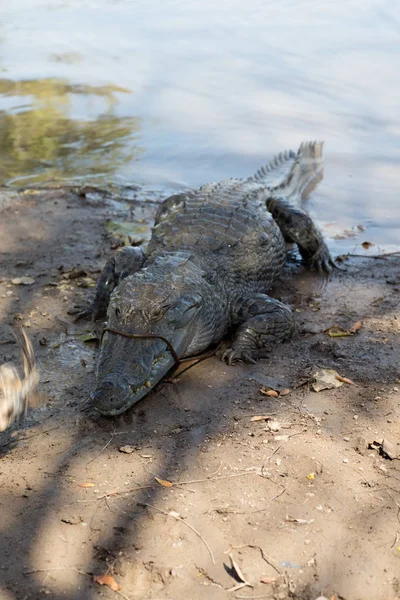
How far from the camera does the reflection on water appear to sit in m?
8.40

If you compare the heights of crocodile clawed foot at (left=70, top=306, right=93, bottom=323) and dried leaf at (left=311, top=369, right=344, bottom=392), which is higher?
dried leaf at (left=311, top=369, right=344, bottom=392)

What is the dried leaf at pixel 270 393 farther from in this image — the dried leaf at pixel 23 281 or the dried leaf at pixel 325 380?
the dried leaf at pixel 23 281

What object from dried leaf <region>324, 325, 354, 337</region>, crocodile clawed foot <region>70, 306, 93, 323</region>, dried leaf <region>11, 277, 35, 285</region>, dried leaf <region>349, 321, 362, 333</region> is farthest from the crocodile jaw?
dried leaf <region>11, 277, 35, 285</region>

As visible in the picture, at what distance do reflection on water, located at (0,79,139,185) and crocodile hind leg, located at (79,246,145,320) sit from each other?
3.46 m

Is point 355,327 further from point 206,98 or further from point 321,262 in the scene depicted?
point 206,98

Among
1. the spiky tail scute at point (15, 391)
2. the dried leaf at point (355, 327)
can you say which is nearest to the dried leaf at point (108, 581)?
the spiky tail scute at point (15, 391)

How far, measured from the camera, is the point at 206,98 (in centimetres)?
1151

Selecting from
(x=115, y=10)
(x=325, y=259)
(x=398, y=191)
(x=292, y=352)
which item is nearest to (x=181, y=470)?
(x=292, y=352)

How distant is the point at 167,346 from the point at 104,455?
856mm

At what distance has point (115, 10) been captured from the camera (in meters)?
18.5

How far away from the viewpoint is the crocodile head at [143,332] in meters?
3.61

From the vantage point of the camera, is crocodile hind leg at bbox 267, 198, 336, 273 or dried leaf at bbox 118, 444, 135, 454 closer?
dried leaf at bbox 118, 444, 135, 454

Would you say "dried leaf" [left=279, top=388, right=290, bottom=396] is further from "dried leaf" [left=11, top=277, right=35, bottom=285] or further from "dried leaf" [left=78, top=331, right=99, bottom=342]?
"dried leaf" [left=11, top=277, right=35, bottom=285]

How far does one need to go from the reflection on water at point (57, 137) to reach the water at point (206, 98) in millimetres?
27
